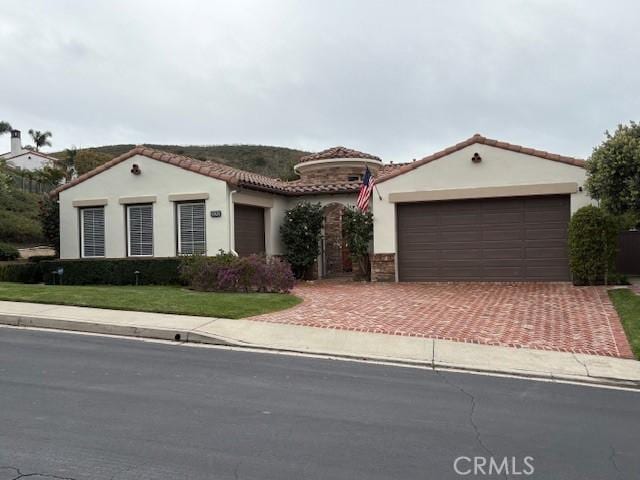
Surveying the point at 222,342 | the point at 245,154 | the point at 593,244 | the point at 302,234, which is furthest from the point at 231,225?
the point at 245,154

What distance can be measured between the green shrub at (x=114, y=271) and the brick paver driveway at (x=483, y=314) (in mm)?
4228

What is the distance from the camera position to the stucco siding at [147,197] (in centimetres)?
1770

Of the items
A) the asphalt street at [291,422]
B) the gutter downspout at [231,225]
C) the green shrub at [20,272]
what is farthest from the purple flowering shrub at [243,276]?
the green shrub at [20,272]

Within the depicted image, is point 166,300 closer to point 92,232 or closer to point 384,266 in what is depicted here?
point 384,266

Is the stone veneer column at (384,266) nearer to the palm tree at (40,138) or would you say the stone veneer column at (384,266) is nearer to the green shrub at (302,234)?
the green shrub at (302,234)

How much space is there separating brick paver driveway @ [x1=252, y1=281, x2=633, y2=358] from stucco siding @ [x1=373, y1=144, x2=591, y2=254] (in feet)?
8.24

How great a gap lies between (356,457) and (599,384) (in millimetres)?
4384

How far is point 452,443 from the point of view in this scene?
16.8 feet

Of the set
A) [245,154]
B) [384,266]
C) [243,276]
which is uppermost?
[245,154]

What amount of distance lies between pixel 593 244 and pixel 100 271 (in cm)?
1456

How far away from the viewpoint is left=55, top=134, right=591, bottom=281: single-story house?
16.9 m

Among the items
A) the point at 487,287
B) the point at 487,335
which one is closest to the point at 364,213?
the point at 487,287

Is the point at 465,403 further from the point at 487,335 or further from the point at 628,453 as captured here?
the point at 487,335

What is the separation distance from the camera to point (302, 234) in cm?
1992
